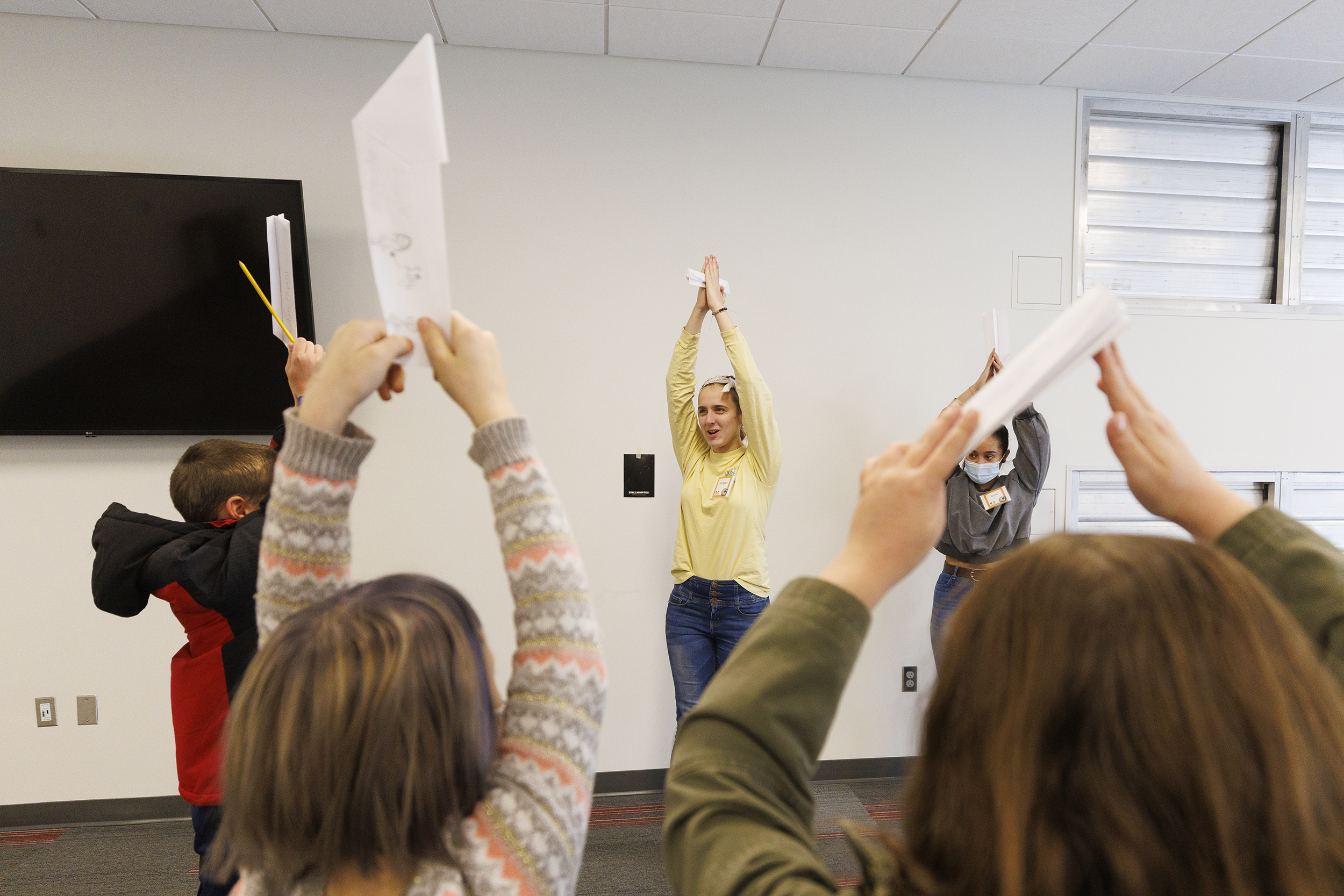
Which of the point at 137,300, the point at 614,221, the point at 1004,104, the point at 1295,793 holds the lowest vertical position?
the point at 1295,793

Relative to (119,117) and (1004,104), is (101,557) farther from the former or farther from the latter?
(1004,104)

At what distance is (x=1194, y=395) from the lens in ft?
10.5

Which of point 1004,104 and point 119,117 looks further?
point 1004,104

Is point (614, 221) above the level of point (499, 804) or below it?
above

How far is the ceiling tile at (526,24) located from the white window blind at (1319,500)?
3.57m

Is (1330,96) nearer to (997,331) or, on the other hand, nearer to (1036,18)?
(1036,18)

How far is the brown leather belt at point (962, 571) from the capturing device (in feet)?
9.12

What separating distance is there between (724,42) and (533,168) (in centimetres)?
89

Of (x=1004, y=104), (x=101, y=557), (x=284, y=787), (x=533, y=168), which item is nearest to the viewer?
(x=284, y=787)

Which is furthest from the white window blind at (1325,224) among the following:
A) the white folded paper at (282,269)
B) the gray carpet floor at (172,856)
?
the white folded paper at (282,269)

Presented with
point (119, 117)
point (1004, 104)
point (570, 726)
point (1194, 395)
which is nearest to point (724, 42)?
point (1004, 104)

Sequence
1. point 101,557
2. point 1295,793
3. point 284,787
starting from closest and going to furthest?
point 1295,793
point 284,787
point 101,557

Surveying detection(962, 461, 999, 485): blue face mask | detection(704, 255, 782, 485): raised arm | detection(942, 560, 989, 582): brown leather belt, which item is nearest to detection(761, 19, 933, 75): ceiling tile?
detection(704, 255, 782, 485): raised arm

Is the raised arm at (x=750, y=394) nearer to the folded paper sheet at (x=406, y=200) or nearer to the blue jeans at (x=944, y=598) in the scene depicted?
the blue jeans at (x=944, y=598)
